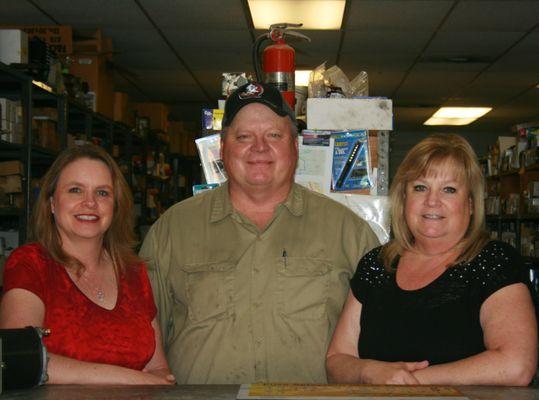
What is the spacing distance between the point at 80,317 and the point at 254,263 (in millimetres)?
572

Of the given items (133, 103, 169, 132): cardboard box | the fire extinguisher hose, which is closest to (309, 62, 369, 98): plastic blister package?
the fire extinguisher hose

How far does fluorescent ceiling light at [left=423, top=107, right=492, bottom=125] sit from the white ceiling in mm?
590

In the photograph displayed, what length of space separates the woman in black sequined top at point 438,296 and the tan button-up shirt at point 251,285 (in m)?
0.20

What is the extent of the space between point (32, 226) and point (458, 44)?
18.5 ft

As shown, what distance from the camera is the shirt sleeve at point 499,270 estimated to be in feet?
5.93

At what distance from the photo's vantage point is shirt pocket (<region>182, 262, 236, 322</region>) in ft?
7.32

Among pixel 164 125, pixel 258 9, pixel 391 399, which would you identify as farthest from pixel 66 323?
pixel 164 125

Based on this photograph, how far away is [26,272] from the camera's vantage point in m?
1.97

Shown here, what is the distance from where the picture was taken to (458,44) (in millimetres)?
6922

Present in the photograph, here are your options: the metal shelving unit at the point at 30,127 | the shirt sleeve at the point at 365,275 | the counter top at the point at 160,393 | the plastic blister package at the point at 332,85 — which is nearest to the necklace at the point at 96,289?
the counter top at the point at 160,393

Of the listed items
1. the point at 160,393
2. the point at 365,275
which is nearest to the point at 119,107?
the point at 365,275

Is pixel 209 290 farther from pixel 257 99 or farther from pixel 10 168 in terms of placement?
pixel 10 168

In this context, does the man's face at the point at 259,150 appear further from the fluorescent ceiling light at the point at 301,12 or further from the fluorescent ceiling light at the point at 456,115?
the fluorescent ceiling light at the point at 456,115

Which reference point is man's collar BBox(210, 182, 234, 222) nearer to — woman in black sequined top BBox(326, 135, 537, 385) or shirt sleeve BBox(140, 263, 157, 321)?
shirt sleeve BBox(140, 263, 157, 321)
